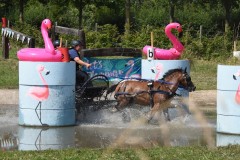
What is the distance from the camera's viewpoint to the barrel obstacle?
42.1ft

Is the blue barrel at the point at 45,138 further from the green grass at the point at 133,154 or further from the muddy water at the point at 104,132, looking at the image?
the green grass at the point at 133,154

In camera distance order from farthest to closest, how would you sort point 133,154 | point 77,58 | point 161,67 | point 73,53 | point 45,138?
1. point 161,67
2. point 73,53
3. point 77,58
4. point 45,138
5. point 133,154

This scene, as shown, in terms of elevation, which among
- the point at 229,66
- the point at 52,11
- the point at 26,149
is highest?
the point at 52,11

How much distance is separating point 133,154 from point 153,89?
4.62m

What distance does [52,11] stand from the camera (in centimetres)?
4556

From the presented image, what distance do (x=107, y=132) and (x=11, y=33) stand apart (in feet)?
40.8

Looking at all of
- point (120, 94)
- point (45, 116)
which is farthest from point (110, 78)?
point (45, 116)

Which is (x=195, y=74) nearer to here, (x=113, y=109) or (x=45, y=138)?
(x=113, y=109)

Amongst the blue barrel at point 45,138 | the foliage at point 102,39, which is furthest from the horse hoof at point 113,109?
the foliage at point 102,39

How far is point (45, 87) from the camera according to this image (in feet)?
42.3

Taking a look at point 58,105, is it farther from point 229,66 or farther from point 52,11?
point 52,11

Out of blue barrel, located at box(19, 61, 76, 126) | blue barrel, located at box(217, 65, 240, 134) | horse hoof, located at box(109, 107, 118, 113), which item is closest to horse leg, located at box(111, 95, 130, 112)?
horse hoof, located at box(109, 107, 118, 113)

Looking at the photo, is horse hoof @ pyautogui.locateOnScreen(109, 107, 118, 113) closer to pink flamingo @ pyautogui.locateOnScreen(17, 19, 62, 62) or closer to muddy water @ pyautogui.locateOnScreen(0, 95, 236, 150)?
muddy water @ pyautogui.locateOnScreen(0, 95, 236, 150)

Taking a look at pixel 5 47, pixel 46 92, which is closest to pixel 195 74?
pixel 5 47
